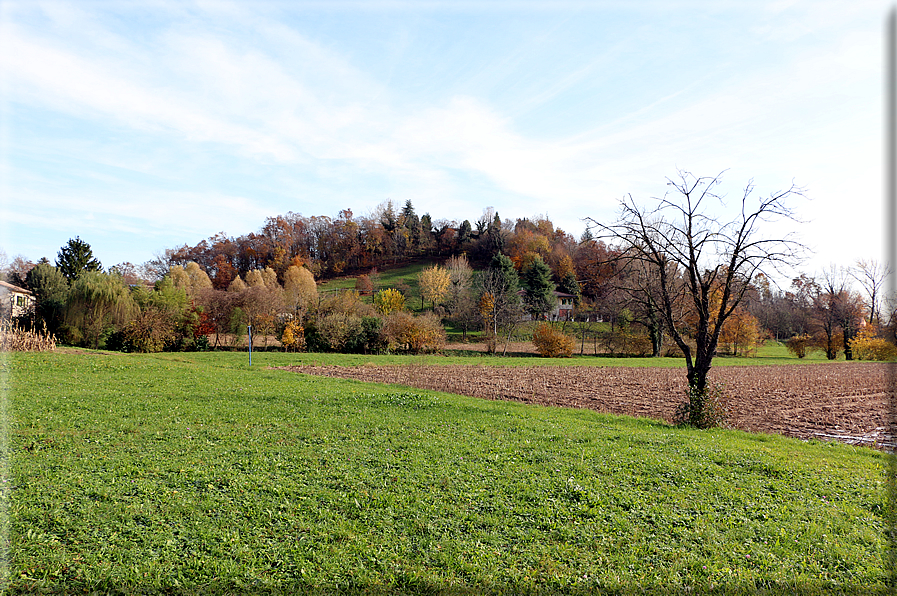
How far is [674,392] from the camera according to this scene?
21156mm

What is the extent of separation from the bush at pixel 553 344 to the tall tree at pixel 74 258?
155 ft

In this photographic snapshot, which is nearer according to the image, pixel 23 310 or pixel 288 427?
pixel 288 427

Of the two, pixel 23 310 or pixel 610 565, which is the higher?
pixel 23 310

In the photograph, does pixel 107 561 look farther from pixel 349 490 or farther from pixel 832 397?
pixel 832 397

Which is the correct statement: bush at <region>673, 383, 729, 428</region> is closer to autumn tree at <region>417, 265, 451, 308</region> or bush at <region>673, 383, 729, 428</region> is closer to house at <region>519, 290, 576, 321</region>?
autumn tree at <region>417, 265, 451, 308</region>

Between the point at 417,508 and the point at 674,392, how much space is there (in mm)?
18849

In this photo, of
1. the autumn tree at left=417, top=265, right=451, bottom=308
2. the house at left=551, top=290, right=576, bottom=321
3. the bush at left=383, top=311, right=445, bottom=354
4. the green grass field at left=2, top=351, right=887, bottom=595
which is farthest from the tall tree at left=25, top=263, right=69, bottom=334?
the house at left=551, top=290, right=576, bottom=321

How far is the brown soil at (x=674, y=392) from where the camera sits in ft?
47.9

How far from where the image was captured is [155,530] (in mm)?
4922

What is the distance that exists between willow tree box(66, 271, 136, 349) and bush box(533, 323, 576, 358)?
3416cm

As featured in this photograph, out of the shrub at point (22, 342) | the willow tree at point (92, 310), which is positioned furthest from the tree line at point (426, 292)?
the shrub at point (22, 342)

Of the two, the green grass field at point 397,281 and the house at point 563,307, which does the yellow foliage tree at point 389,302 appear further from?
the house at point 563,307

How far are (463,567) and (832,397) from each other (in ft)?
76.0

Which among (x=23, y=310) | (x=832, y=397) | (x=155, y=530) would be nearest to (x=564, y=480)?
(x=155, y=530)
